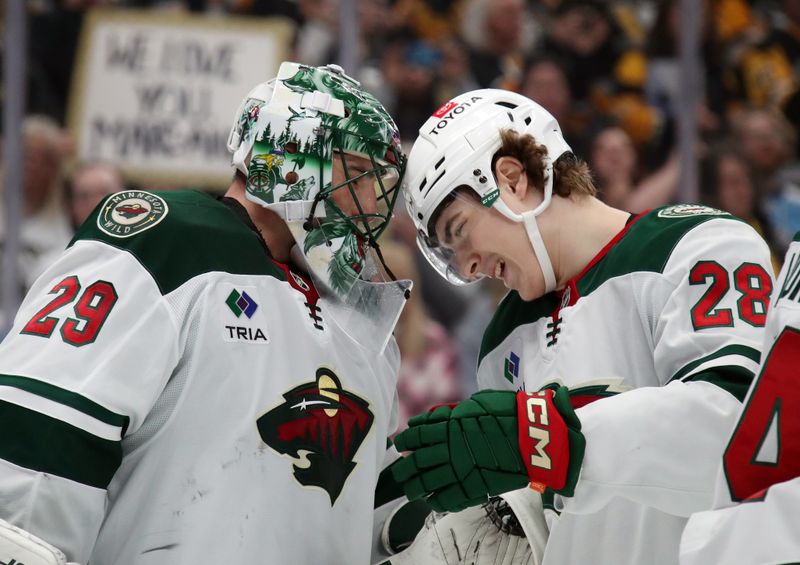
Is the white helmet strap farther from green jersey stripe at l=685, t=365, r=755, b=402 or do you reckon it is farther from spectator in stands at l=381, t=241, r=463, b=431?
spectator in stands at l=381, t=241, r=463, b=431

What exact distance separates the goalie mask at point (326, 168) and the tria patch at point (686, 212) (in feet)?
2.30

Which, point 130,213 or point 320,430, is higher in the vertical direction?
point 130,213

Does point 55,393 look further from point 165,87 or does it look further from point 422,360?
point 165,87

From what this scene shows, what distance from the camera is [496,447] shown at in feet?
7.23

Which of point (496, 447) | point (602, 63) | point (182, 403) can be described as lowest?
point (602, 63)

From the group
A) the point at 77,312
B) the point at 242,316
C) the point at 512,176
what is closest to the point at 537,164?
the point at 512,176

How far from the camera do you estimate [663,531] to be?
241cm

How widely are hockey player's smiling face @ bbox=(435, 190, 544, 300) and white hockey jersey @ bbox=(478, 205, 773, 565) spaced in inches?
4.0

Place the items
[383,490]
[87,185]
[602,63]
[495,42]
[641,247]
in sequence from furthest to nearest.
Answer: [602,63] → [495,42] → [87,185] → [383,490] → [641,247]

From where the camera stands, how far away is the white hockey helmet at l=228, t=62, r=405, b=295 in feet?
8.36

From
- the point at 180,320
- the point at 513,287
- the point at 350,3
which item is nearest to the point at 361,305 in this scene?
the point at 513,287

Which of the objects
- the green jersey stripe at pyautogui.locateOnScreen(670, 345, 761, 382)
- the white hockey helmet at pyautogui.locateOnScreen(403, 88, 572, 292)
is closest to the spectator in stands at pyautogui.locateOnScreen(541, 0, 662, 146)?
the white hockey helmet at pyautogui.locateOnScreen(403, 88, 572, 292)

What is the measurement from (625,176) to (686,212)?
3.92 meters

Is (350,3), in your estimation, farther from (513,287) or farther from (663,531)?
(663,531)
